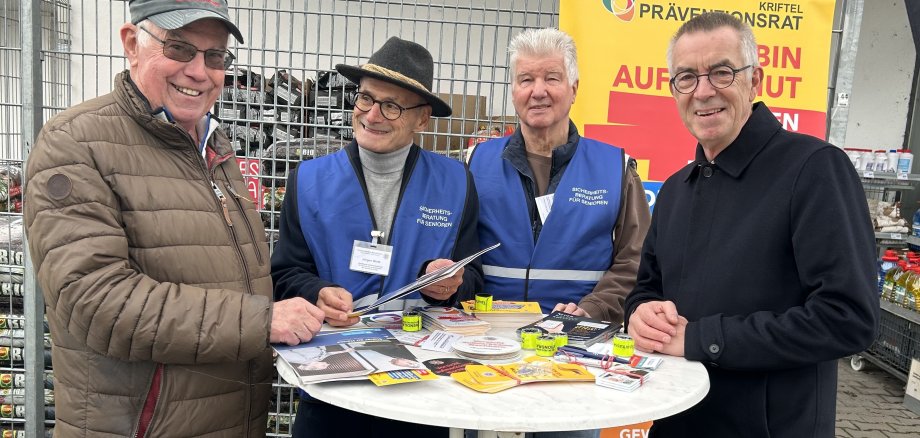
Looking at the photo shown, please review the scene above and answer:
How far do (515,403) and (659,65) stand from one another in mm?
2245

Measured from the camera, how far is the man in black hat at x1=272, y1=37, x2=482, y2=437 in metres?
2.04

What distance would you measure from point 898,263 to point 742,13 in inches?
146

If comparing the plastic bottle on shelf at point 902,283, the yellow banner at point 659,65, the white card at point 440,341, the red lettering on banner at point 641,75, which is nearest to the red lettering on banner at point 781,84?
the yellow banner at point 659,65

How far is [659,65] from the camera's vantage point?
9.89ft

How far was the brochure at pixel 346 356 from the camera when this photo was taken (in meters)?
1.31

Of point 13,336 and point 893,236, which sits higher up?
point 893,236

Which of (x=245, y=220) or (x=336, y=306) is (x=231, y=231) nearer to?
(x=245, y=220)

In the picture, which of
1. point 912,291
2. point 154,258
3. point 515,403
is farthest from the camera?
point 912,291

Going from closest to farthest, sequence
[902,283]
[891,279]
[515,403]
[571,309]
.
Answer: [515,403], [571,309], [902,283], [891,279]

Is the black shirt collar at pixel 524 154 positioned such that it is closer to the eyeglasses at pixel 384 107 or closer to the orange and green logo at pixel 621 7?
the eyeglasses at pixel 384 107

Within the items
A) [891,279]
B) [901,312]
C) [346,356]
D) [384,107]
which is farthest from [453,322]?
[891,279]

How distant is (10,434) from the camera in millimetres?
3107

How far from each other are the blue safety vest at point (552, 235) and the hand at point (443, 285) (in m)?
0.37

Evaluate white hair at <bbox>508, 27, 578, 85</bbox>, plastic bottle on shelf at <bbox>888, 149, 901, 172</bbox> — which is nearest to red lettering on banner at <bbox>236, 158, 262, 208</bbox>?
white hair at <bbox>508, 27, 578, 85</bbox>
